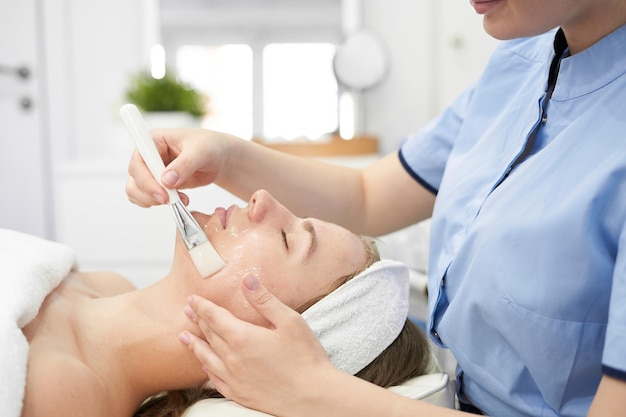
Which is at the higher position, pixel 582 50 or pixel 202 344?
pixel 582 50

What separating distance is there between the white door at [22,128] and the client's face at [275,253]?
2.39 metres

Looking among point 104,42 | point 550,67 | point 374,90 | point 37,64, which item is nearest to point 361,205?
point 550,67

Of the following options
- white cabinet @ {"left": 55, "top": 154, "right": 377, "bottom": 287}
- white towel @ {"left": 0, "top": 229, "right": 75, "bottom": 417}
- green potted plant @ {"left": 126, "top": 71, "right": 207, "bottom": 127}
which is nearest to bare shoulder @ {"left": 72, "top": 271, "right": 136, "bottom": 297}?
white towel @ {"left": 0, "top": 229, "right": 75, "bottom": 417}

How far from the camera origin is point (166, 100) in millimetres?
2816

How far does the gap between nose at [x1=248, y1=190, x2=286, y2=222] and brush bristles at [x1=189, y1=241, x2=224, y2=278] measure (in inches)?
4.3

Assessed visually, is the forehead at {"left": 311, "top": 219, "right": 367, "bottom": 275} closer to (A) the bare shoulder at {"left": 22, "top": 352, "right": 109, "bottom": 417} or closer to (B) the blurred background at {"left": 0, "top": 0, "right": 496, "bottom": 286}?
(A) the bare shoulder at {"left": 22, "top": 352, "right": 109, "bottom": 417}

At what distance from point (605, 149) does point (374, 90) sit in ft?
7.49

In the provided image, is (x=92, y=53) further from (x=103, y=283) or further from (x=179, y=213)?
(x=179, y=213)

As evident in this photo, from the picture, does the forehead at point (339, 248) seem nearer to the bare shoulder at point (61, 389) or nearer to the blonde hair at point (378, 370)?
the blonde hair at point (378, 370)

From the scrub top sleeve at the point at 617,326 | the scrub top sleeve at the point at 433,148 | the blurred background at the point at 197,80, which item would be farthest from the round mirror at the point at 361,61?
the scrub top sleeve at the point at 617,326

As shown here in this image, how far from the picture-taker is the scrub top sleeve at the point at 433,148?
4.29 ft

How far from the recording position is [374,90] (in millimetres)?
3053

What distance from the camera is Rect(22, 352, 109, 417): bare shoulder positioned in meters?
0.85

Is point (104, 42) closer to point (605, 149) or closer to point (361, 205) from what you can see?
point (361, 205)
